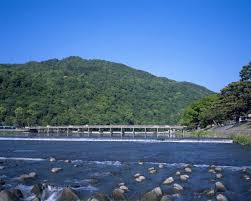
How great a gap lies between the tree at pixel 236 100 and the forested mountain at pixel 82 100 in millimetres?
65620

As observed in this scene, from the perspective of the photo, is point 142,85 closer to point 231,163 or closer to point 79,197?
point 231,163

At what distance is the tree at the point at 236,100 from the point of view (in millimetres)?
65250

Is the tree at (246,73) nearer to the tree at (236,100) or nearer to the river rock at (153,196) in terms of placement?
the tree at (236,100)

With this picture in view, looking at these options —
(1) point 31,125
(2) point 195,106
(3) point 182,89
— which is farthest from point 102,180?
(3) point 182,89

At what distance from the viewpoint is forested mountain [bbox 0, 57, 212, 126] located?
436ft

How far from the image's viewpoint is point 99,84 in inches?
6614

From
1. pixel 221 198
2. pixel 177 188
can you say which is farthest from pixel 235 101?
pixel 221 198

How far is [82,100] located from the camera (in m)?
148

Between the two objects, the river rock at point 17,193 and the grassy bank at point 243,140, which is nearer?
the river rock at point 17,193

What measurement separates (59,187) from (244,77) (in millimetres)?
59971

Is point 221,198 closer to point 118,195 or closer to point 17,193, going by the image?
point 118,195

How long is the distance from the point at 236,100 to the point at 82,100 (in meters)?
86.6

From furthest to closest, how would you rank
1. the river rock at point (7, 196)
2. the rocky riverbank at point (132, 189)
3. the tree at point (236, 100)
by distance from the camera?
the tree at point (236, 100), the rocky riverbank at point (132, 189), the river rock at point (7, 196)

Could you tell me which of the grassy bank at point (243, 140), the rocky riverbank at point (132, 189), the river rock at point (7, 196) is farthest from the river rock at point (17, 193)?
the grassy bank at point (243, 140)
